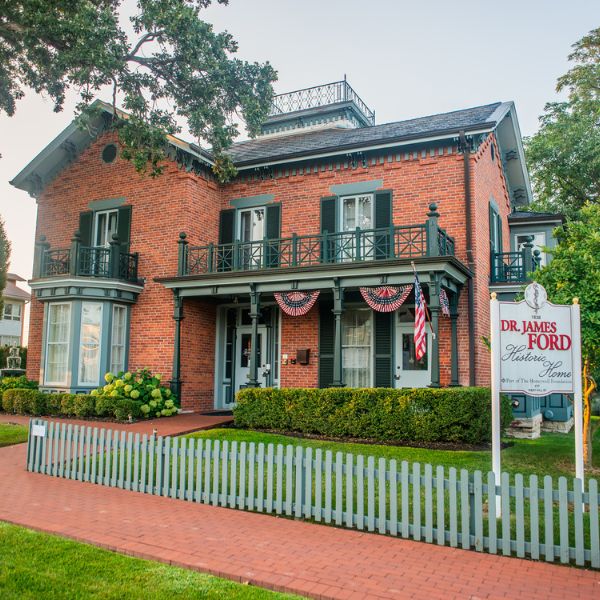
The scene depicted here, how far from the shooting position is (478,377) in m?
13.9

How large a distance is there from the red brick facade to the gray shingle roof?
1.96ft

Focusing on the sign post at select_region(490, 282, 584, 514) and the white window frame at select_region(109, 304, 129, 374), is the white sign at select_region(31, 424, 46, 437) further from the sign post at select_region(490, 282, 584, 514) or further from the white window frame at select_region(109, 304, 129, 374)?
the white window frame at select_region(109, 304, 129, 374)

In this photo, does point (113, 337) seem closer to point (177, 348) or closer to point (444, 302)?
point (177, 348)

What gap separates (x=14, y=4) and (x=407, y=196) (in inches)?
378

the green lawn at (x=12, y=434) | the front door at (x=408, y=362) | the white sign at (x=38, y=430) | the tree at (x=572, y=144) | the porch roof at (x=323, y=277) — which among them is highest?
the tree at (x=572, y=144)

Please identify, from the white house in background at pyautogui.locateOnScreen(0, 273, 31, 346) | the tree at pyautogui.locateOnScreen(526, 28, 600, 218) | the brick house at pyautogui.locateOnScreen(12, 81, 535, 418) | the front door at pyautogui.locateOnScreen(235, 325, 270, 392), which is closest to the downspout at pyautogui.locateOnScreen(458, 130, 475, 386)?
the brick house at pyautogui.locateOnScreen(12, 81, 535, 418)

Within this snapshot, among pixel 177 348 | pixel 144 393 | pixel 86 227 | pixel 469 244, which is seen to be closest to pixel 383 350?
pixel 469 244

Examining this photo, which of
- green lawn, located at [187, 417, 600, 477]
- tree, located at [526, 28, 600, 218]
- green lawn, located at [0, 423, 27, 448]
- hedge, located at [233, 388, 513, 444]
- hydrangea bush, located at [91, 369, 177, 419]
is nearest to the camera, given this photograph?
green lawn, located at [187, 417, 600, 477]

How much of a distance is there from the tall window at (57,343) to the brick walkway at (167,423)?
143cm

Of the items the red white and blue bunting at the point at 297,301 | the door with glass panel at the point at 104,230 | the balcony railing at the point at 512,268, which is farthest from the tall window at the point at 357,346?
the door with glass panel at the point at 104,230

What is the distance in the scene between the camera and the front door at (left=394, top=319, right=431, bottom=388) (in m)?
14.2

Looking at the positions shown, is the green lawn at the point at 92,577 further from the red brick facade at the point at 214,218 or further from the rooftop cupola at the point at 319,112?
the rooftop cupola at the point at 319,112

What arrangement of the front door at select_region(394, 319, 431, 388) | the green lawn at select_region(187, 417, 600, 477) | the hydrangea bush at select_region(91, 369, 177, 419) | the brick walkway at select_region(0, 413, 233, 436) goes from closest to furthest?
1. the green lawn at select_region(187, 417, 600, 477)
2. the brick walkway at select_region(0, 413, 233, 436)
3. the front door at select_region(394, 319, 431, 388)
4. the hydrangea bush at select_region(91, 369, 177, 419)

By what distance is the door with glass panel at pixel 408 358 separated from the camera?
1422 centimetres
